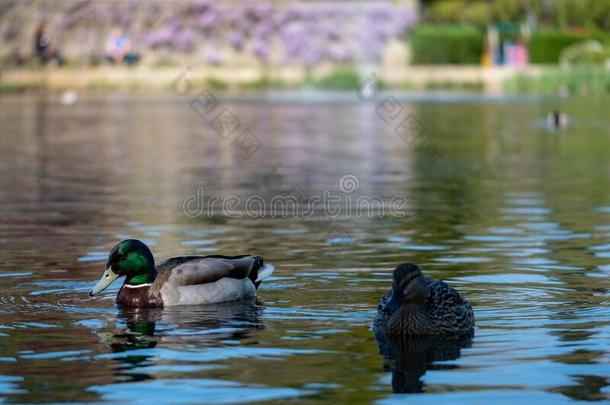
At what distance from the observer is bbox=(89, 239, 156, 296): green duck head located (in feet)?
38.1

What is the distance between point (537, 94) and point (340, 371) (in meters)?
46.8

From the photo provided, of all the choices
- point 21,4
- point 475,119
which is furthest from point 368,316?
point 21,4

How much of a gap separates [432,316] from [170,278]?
231cm

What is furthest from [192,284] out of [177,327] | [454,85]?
[454,85]

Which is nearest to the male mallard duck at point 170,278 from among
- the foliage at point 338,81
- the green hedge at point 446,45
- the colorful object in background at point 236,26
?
the foliage at point 338,81

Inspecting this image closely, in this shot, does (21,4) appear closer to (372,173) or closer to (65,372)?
(372,173)

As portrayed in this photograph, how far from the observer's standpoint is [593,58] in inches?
2392

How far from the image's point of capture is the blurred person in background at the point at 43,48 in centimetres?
6450

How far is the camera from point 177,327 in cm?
1092

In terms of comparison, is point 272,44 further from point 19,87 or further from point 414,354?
point 414,354

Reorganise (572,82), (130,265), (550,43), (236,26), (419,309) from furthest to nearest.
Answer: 1. (236,26)
2. (550,43)
3. (572,82)
4. (130,265)
5. (419,309)

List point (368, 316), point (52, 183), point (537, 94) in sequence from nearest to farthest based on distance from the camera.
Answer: point (368, 316)
point (52, 183)
point (537, 94)

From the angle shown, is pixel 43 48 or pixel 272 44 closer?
pixel 43 48

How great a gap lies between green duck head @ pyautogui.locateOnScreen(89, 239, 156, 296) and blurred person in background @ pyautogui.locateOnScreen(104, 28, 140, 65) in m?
54.1
